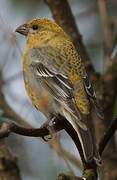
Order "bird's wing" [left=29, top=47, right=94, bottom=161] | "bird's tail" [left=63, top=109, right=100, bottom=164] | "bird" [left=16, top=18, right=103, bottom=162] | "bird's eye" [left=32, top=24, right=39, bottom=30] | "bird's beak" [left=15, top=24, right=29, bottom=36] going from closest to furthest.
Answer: "bird's tail" [left=63, top=109, right=100, bottom=164] → "bird's wing" [left=29, top=47, right=94, bottom=161] → "bird" [left=16, top=18, right=103, bottom=162] → "bird's beak" [left=15, top=24, right=29, bottom=36] → "bird's eye" [left=32, top=24, right=39, bottom=30]

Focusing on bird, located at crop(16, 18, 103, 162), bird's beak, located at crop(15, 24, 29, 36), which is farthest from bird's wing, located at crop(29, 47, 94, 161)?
bird's beak, located at crop(15, 24, 29, 36)

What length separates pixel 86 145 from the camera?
2.68 m

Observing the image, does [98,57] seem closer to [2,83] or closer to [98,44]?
[98,44]

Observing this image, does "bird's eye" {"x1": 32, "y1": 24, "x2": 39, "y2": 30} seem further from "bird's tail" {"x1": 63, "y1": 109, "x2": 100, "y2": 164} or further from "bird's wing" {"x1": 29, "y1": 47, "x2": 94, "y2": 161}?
"bird's tail" {"x1": 63, "y1": 109, "x2": 100, "y2": 164}

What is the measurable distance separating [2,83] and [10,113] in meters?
0.32

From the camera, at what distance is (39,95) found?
345 centimetres

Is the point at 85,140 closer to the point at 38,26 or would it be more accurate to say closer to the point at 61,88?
the point at 61,88

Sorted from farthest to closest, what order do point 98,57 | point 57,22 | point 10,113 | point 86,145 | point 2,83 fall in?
point 98,57 < point 57,22 < point 2,83 < point 10,113 < point 86,145

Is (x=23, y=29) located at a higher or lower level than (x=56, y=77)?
higher

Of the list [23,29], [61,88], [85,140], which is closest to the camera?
[85,140]

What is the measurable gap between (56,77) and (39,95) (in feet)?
0.55

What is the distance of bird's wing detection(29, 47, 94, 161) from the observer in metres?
2.87

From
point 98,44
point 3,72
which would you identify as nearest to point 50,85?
point 3,72

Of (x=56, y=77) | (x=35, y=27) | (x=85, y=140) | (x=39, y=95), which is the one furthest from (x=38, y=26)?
(x=85, y=140)
